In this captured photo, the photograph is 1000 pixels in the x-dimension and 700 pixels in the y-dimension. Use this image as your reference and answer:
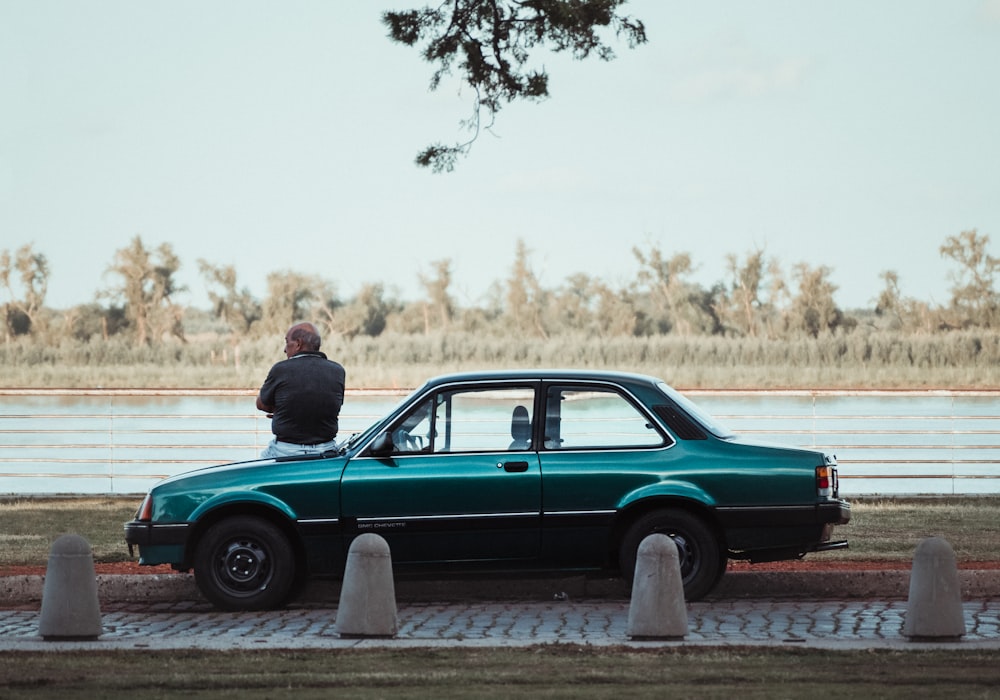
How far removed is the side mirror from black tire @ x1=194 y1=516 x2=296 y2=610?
2.63ft

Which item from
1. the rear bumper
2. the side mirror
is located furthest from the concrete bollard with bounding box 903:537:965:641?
the side mirror

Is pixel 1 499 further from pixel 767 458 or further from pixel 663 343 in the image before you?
pixel 663 343

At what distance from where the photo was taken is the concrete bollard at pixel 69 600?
874cm

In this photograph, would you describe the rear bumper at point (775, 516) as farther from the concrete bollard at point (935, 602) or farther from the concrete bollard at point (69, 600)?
the concrete bollard at point (69, 600)

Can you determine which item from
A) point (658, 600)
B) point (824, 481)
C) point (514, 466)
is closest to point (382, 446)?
point (514, 466)

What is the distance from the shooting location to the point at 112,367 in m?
58.3

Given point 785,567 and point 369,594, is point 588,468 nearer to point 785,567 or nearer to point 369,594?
point 369,594

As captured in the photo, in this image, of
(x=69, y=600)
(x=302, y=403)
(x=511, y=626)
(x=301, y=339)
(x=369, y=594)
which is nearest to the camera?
(x=369, y=594)

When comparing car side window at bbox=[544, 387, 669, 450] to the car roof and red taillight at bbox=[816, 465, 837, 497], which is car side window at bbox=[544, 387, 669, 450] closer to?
the car roof

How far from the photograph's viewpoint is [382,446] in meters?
9.86

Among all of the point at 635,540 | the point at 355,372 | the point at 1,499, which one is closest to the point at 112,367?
the point at 355,372

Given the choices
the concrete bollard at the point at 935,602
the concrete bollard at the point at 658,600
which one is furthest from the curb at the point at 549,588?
the concrete bollard at the point at 935,602

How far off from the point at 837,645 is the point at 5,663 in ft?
14.1

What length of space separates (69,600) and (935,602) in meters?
4.84
